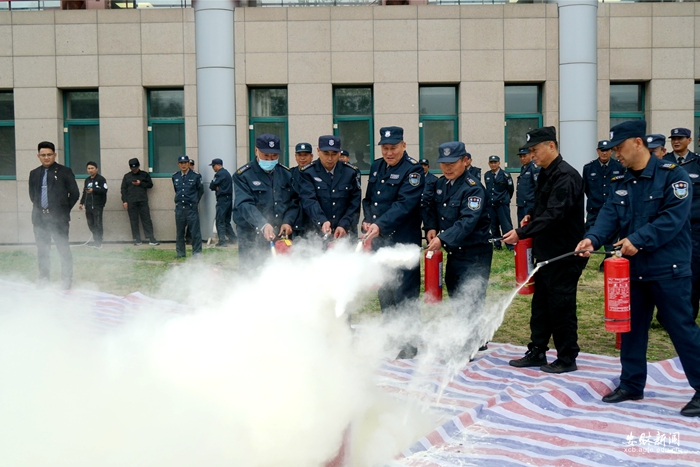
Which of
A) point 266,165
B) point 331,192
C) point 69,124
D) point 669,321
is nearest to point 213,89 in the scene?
point 69,124

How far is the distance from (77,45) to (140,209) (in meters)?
4.60

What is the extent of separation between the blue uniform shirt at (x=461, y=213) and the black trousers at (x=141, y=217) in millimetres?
12263

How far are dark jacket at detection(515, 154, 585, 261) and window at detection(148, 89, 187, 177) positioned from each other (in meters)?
13.6

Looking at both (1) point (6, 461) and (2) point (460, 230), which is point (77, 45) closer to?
(2) point (460, 230)

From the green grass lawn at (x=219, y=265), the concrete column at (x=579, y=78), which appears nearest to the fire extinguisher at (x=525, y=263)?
the green grass lawn at (x=219, y=265)

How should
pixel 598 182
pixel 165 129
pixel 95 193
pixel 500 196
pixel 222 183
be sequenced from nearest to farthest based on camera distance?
pixel 598 182, pixel 500 196, pixel 222 183, pixel 95 193, pixel 165 129

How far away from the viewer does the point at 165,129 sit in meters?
18.8

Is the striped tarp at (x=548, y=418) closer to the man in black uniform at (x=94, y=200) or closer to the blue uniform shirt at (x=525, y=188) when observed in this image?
the blue uniform shirt at (x=525, y=188)

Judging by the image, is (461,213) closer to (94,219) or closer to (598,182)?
(598,182)

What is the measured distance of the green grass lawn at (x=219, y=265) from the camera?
7973mm

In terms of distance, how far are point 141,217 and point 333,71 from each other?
20.2 feet

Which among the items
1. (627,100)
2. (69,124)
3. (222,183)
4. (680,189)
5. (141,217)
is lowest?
(141,217)

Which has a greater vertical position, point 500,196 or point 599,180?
point 599,180

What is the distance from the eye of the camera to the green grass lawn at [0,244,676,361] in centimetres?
797
